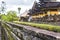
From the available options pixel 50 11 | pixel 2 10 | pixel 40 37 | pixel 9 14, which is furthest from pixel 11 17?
pixel 40 37

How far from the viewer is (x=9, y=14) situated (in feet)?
273

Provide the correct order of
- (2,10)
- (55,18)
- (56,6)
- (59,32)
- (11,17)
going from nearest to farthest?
(59,32) < (55,18) < (56,6) < (11,17) < (2,10)

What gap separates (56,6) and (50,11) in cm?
269

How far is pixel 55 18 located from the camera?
24.9m

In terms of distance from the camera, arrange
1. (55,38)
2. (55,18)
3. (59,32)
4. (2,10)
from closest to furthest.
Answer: (55,38) < (59,32) < (55,18) < (2,10)

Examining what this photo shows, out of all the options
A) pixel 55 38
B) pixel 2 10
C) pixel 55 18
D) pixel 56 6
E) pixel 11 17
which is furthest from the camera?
pixel 2 10

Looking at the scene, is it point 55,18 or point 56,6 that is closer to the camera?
point 55,18

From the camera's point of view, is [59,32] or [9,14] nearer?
[59,32]

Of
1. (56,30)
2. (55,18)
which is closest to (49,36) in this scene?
(56,30)

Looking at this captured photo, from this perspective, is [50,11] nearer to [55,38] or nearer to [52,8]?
[52,8]

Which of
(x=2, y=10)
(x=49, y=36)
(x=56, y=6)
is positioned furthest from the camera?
(x=2, y=10)

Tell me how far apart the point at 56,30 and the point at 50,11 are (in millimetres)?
48108

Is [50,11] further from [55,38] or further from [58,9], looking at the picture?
[55,38]

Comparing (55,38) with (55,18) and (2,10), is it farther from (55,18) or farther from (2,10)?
(2,10)
